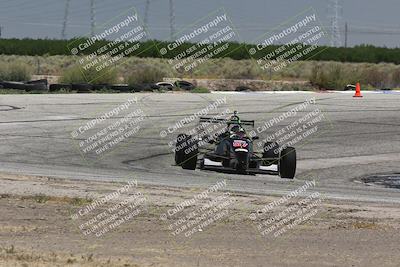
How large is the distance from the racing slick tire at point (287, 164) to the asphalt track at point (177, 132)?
0.31 m

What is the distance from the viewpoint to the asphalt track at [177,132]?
17.8m

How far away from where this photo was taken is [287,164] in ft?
61.9

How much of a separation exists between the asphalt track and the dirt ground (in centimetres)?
198

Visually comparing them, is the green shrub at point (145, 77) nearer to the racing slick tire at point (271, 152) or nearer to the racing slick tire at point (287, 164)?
the racing slick tire at point (271, 152)

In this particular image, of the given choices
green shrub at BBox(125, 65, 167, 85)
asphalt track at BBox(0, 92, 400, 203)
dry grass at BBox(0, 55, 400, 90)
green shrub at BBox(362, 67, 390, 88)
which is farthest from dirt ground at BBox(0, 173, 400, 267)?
green shrub at BBox(362, 67, 390, 88)

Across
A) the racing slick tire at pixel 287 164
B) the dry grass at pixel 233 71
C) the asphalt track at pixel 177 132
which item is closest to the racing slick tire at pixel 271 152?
the racing slick tire at pixel 287 164

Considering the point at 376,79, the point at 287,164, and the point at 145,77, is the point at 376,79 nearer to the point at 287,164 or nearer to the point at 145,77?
the point at 145,77

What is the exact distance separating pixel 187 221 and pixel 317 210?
8.50ft

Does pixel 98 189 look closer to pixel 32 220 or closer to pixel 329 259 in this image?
pixel 32 220

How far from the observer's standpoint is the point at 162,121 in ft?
91.1

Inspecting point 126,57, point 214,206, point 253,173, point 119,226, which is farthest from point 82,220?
point 126,57

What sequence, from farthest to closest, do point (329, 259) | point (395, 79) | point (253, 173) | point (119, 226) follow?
point (395, 79), point (253, 173), point (119, 226), point (329, 259)

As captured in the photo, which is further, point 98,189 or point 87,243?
point 98,189

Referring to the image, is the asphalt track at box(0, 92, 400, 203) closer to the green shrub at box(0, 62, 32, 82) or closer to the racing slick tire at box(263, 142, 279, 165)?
the racing slick tire at box(263, 142, 279, 165)
